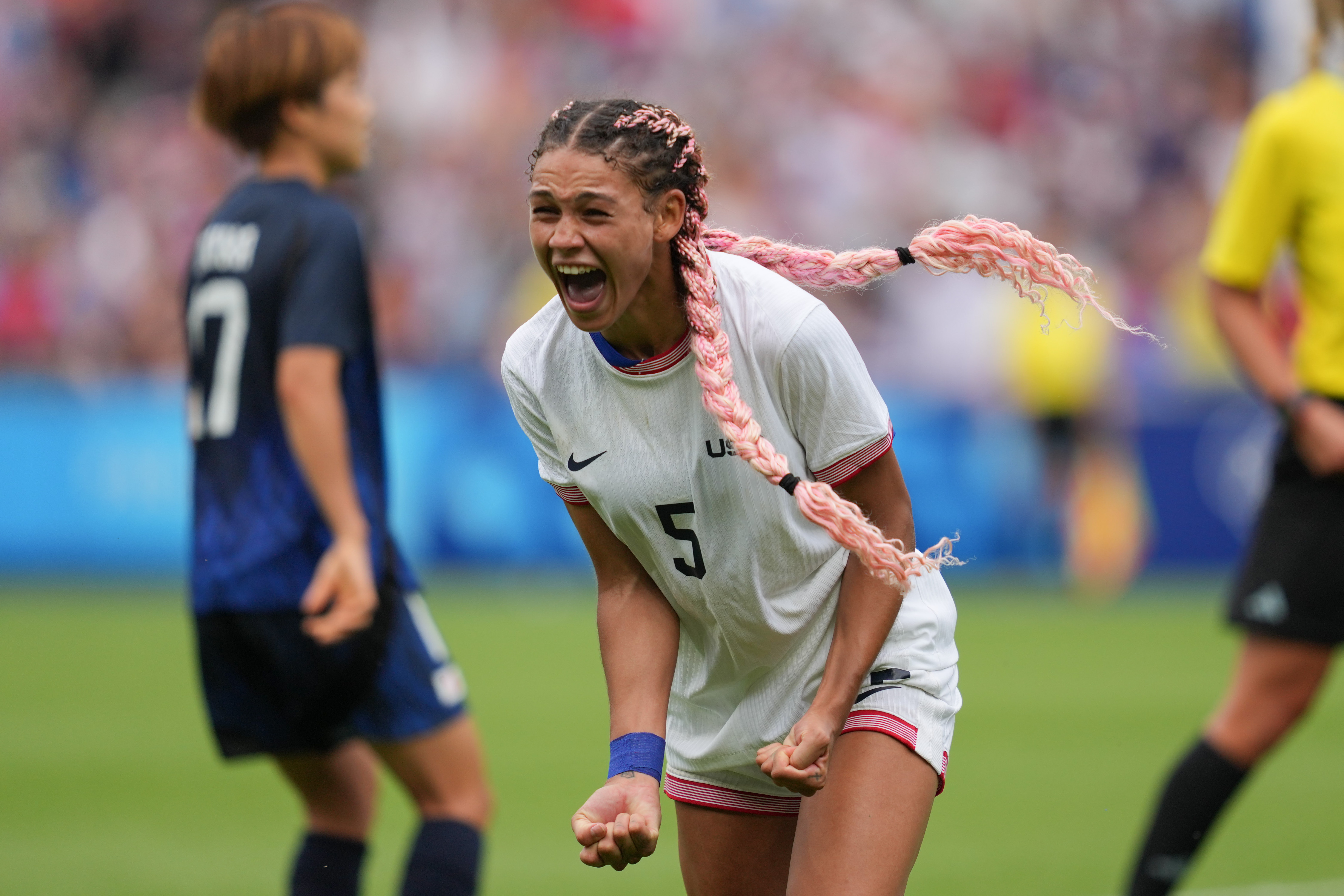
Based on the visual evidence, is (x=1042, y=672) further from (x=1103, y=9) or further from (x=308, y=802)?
(x=1103, y=9)

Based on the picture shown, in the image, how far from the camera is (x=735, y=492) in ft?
10.4

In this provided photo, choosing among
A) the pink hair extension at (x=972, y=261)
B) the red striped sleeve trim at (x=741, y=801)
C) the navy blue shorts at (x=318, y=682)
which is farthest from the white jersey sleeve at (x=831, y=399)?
the navy blue shorts at (x=318, y=682)

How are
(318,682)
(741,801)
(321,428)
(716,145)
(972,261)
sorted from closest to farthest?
(972,261) < (741,801) < (321,428) < (318,682) < (716,145)

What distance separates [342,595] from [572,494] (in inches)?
36.6

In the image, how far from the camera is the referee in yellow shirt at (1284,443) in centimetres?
453

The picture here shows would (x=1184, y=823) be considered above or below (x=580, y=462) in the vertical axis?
below

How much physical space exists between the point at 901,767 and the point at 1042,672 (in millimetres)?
6763

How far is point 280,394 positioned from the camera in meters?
4.06

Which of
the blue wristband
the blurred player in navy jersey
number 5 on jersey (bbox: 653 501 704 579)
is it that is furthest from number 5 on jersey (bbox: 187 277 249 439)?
the blue wristband

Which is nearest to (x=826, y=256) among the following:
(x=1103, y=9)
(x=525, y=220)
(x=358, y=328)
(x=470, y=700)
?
(x=358, y=328)

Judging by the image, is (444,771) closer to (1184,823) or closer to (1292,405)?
(1184,823)

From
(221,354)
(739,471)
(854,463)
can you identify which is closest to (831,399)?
(854,463)

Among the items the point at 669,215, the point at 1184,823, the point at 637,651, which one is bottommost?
the point at 1184,823

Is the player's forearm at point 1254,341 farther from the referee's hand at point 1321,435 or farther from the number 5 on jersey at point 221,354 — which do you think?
the number 5 on jersey at point 221,354
